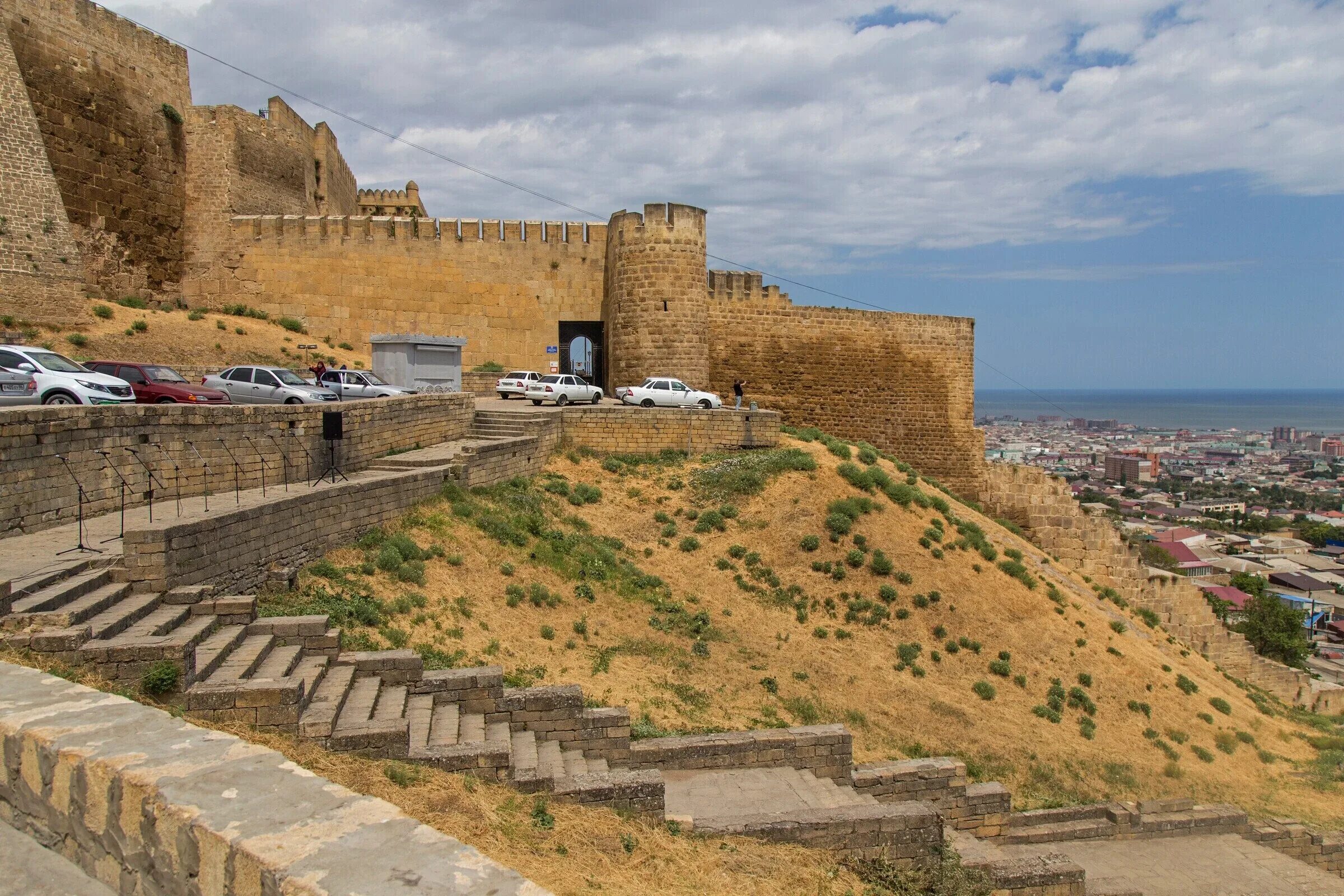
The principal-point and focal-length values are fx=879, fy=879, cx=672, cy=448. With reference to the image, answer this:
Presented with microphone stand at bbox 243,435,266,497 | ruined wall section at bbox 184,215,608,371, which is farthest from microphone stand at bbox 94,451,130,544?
ruined wall section at bbox 184,215,608,371

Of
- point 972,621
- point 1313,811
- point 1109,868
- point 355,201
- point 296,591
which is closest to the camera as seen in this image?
point 296,591

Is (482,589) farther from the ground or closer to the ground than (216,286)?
closer to the ground

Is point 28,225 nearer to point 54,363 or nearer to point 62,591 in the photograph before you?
point 54,363

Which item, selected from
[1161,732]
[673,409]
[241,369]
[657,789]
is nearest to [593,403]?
[673,409]

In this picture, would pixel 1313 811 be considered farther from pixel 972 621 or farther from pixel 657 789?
pixel 657 789

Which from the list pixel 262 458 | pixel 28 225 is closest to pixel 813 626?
pixel 262 458

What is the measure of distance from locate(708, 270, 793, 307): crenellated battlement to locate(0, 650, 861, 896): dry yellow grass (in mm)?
18612

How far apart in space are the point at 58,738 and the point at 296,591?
678cm

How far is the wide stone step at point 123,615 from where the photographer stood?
687 cm

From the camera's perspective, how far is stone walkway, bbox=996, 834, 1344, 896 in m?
10.8

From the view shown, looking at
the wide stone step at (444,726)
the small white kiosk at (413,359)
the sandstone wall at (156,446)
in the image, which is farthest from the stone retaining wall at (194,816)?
the small white kiosk at (413,359)

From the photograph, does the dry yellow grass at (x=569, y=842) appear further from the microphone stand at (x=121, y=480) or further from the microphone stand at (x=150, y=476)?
the microphone stand at (x=150, y=476)

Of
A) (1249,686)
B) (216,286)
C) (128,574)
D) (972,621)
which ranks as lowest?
(1249,686)

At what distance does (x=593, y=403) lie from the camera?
21.9 metres
